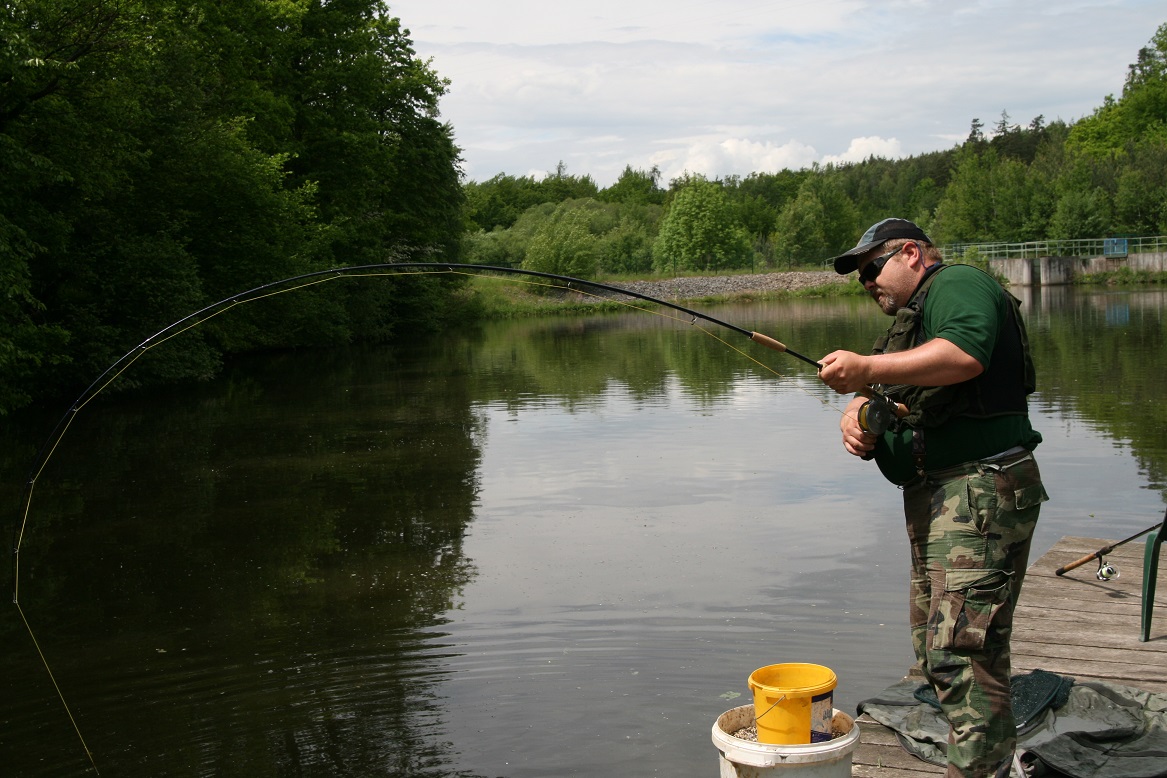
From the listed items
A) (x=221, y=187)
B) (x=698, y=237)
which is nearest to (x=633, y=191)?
(x=698, y=237)

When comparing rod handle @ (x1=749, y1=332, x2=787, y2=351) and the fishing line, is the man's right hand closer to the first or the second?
the fishing line

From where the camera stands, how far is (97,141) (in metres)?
20.7

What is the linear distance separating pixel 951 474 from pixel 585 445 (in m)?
11.0

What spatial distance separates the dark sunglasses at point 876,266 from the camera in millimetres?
3740

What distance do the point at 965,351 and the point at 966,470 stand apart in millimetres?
444

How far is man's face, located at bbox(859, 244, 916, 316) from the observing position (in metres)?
3.73

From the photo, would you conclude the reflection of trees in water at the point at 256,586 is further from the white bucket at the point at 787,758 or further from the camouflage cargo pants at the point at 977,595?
the camouflage cargo pants at the point at 977,595

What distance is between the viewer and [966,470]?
355 centimetres

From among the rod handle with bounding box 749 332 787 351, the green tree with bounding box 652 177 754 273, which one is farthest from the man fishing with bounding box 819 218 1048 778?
the green tree with bounding box 652 177 754 273

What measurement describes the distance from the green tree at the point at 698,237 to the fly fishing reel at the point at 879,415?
8201 cm

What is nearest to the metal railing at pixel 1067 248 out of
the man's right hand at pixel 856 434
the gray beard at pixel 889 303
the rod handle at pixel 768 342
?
the rod handle at pixel 768 342

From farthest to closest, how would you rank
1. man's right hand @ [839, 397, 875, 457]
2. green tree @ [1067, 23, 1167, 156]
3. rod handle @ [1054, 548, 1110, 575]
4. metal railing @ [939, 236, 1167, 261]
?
green tree @ [1067, 23, 1167, 156], metal railing @ [939, 236, 1167, 261], rod handle @ [1054, 548, 1110, 575], man's right hand @ [839, 397, 875, 457]

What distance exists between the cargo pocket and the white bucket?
0.45 meters

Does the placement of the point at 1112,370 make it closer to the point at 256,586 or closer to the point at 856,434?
the point at 256,586
